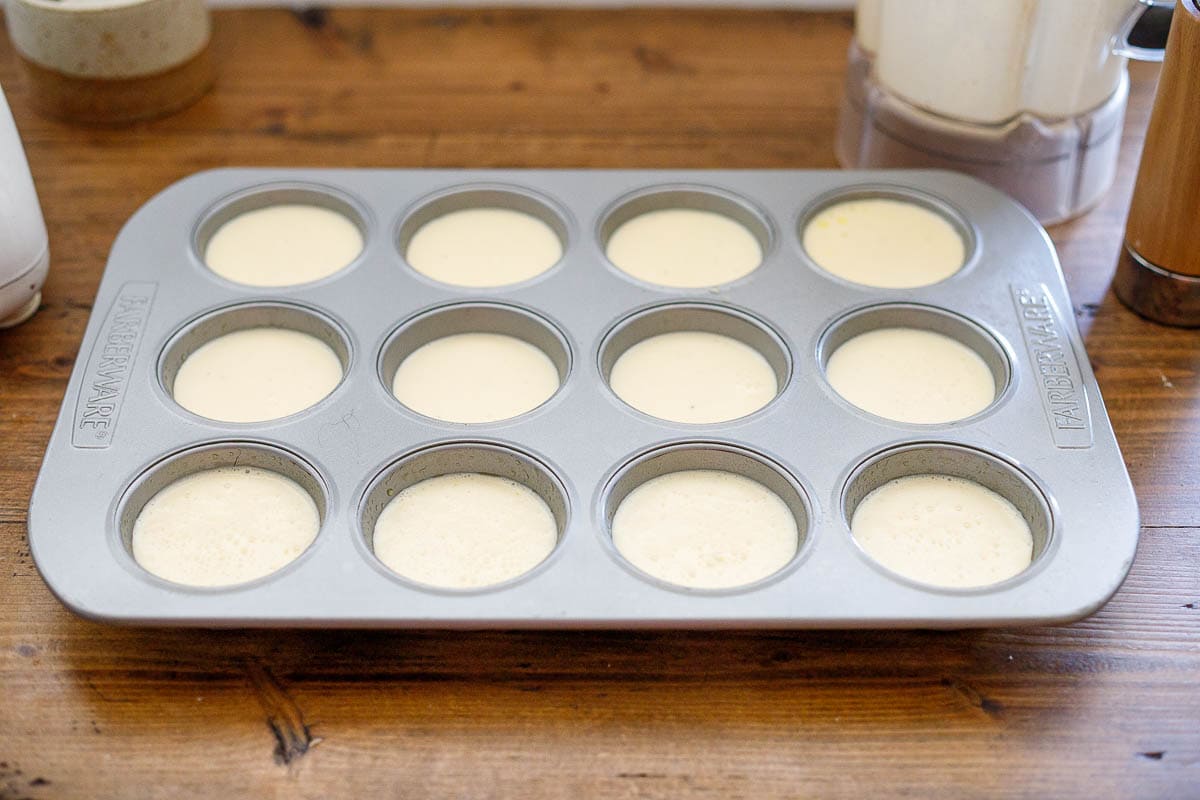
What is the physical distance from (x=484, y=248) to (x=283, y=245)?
0.18 meters

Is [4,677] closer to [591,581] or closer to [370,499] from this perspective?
[370,499]

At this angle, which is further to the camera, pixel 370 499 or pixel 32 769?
pixel 370 499

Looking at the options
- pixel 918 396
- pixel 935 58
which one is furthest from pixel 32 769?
pixel 935 58

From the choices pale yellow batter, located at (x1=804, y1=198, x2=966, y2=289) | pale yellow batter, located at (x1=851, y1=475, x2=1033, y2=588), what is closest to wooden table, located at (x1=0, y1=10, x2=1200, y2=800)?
pale yellow batter, located at (x1=851, y1=475, x2=1033, y2=588)

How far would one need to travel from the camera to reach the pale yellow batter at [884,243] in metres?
1.11

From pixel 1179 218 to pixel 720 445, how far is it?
1.40 ft

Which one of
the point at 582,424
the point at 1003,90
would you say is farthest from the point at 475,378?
the point at 1003,90

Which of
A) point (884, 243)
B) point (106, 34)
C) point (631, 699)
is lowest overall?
point (631, 699)

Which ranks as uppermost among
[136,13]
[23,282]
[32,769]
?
[136,13]

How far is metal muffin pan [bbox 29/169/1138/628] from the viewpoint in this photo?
81 cm

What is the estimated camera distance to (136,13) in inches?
48.3

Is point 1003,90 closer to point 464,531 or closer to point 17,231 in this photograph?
point 464,531

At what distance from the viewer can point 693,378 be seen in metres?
1.03

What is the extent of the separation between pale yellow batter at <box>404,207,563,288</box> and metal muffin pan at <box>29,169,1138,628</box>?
1cm
